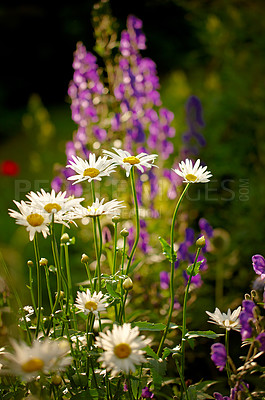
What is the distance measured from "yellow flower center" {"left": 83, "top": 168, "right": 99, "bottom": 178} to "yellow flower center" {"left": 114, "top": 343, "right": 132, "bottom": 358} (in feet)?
1.05

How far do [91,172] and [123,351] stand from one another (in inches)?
13.5

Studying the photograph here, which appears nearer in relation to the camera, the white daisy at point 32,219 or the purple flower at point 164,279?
the white daisy at point 32,219

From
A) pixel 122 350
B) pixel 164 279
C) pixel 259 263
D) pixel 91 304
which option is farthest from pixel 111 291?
pixel 164 279

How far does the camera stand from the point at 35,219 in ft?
2.54

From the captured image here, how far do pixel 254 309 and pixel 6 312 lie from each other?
1.51 feet

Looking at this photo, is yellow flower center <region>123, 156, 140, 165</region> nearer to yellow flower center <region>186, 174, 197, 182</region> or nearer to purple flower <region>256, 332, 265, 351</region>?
yellow flower center <region>186, 174, 197, 182</region>

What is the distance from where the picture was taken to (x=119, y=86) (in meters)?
1.80

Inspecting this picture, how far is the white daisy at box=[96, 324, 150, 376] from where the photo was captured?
609mm

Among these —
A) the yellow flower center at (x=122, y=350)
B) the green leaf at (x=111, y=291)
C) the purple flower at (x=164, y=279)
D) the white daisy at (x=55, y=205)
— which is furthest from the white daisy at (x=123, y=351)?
the purple flower at (x=164, y=279)

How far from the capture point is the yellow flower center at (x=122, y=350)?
627mm

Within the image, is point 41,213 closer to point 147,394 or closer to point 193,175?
point 193,175

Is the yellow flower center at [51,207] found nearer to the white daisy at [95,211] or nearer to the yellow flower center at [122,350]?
the white daisy at [95,211]

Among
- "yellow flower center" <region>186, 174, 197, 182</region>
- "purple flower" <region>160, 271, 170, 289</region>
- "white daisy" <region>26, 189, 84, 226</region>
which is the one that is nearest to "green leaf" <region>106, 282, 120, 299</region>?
"white daisy" <region>26, 189, 84, 226</region>

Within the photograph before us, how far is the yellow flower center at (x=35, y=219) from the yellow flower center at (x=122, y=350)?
0.26 meters
